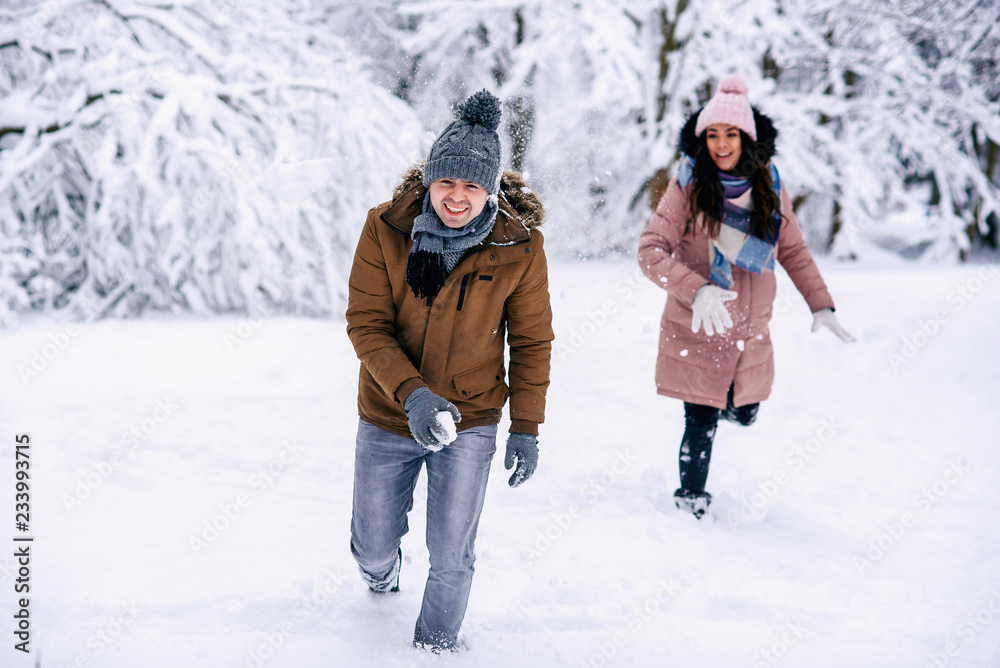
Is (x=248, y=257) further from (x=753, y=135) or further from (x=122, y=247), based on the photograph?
(x=753, y=135)


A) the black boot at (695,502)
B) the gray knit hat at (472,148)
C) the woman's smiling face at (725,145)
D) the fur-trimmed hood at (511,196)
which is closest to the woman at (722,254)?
the woman's smiling face at (725,145)

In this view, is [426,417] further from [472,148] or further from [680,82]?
[680,82]

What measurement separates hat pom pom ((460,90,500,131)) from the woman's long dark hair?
136cm

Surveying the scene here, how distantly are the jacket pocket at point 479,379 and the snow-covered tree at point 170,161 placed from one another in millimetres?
4048

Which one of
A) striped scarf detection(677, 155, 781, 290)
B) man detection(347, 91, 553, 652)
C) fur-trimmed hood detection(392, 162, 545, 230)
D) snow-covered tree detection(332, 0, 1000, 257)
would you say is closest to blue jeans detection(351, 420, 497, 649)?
man detection(347, 91, 553, 652)

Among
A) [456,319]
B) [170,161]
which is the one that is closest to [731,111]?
[456,319]

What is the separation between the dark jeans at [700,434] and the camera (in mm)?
3145

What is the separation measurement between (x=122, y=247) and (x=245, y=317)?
3.98 ft

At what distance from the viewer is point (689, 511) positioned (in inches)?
128

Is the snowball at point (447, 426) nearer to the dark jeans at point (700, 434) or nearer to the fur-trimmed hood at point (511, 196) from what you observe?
the fur-trimmed hood at point (511, 196)

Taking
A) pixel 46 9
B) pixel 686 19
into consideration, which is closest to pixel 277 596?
pixel 46 9

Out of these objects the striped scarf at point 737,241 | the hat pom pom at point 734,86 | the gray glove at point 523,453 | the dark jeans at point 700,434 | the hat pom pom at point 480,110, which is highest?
the hat pom pom at point 734,86

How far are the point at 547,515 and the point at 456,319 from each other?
5.05 feet

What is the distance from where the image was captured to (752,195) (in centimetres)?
303
